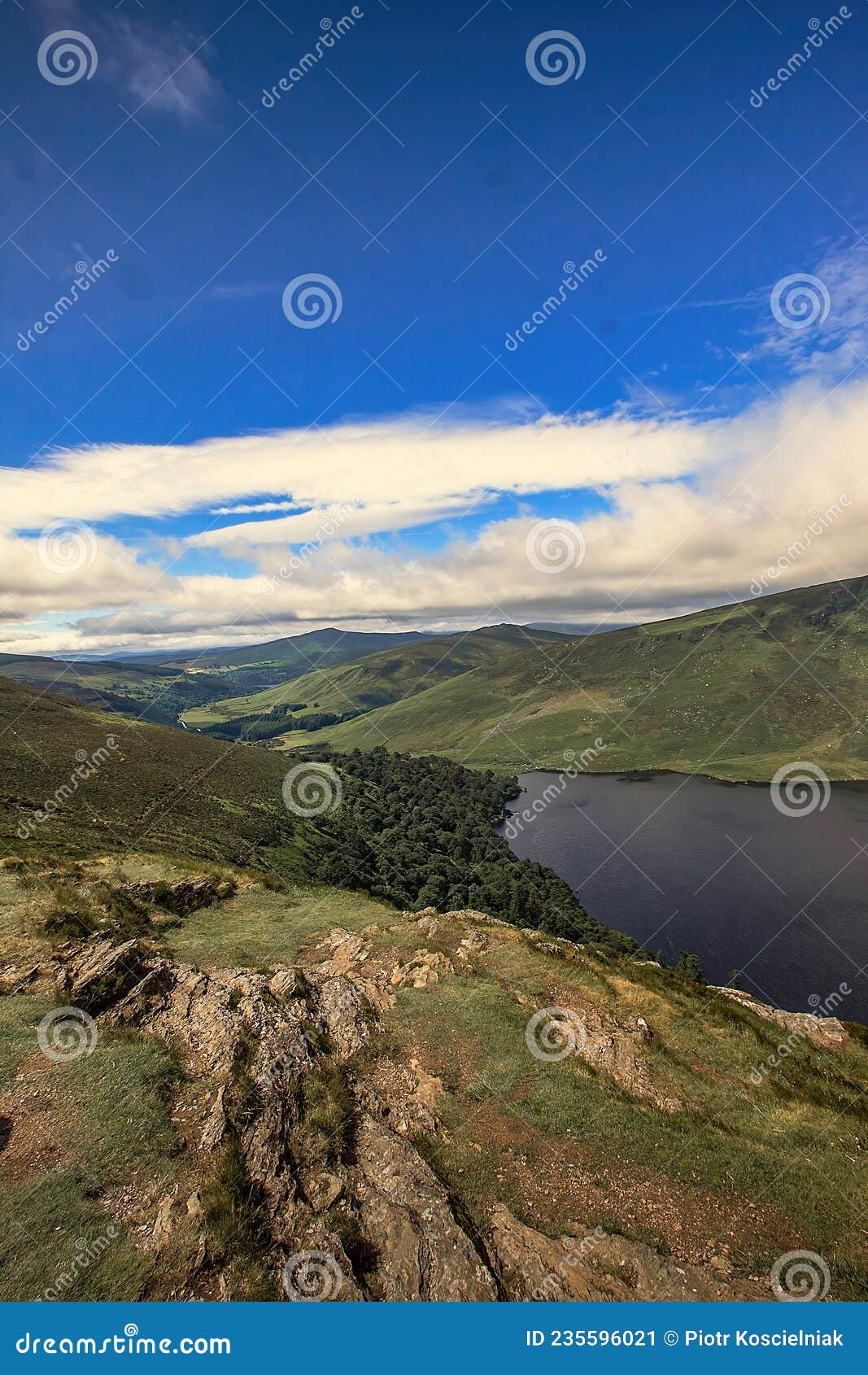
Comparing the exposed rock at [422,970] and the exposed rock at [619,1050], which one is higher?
the exposed rock at [619,1050]

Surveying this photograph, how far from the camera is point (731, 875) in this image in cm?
9544

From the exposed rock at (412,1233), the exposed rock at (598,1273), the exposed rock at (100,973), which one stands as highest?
the exposed rock at (598,1273)

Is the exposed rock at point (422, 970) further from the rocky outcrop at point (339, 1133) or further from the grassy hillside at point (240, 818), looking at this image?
the grassy hillside at point (240, 818)

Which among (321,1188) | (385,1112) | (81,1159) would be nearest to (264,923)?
(385,1112)

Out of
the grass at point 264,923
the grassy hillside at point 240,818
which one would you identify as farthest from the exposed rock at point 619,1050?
the grassy hillside at point 240,818

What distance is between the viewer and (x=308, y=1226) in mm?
11109

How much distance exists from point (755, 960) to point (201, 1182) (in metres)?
77.3

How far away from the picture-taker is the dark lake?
67000 millimetres

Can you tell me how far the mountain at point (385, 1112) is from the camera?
1067cm

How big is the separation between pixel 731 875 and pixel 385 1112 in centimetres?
10012

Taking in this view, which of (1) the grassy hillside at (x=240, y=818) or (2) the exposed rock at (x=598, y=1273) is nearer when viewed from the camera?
(2) the exposed rock at (x=598, y=1273)

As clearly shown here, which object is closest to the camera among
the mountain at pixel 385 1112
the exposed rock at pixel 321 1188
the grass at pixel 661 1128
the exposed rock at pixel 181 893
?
the mountain at pixel 385 1112

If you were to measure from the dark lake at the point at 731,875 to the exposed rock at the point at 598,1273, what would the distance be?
6092 cm

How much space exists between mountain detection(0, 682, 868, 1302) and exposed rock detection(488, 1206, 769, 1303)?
0.05 metres
